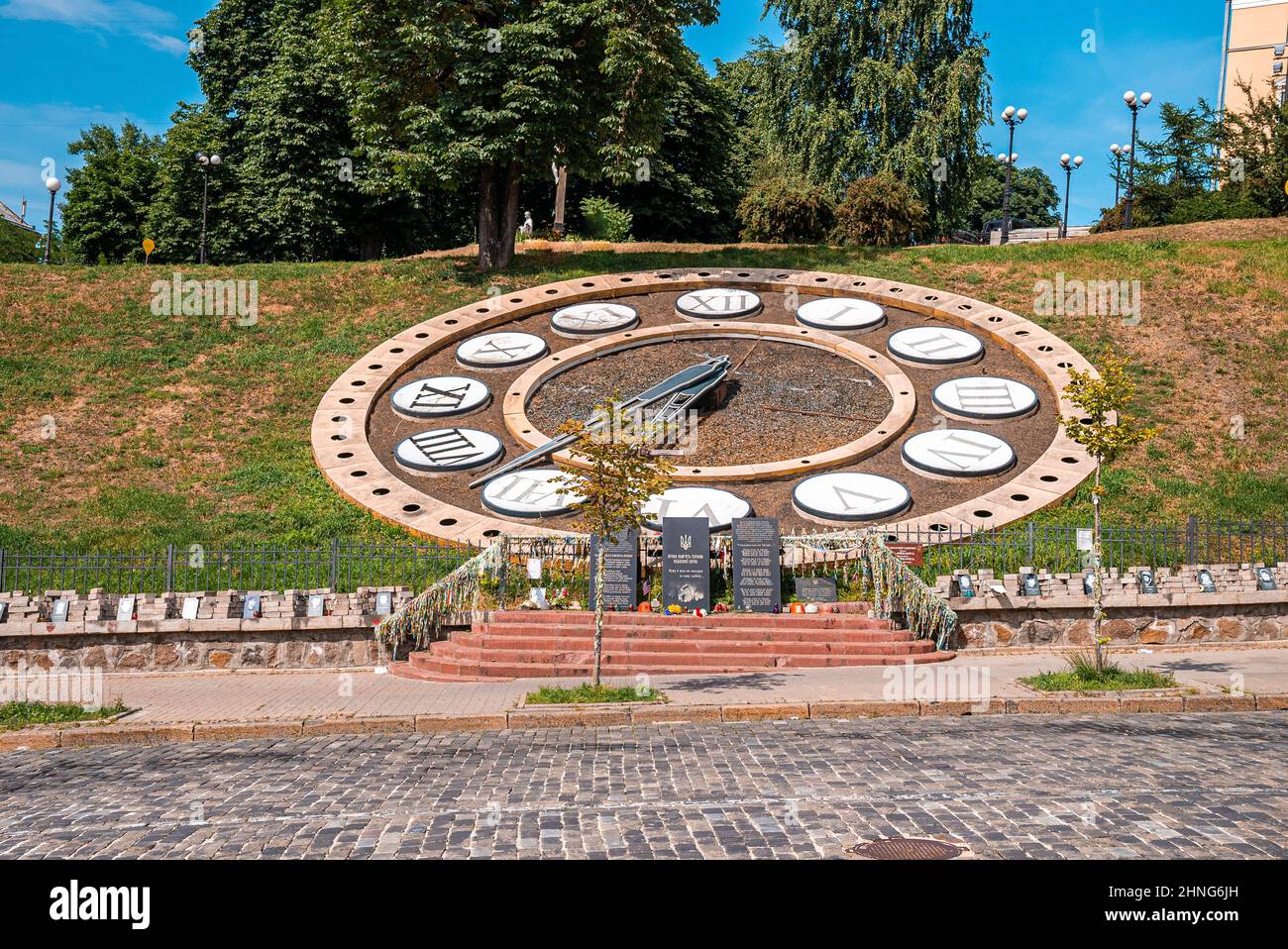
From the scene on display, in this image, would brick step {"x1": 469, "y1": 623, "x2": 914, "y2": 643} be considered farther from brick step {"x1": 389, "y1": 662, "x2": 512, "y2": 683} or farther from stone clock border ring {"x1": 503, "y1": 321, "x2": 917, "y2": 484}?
stone clock border ring {"x1": 503, "y1": 321, "x2": 917, "y2": 484}

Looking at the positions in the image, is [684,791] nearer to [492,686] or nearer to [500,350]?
[492,686]

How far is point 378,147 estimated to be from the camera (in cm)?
3400

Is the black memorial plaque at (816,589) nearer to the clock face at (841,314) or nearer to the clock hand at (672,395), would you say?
the clock hand at (672,395)

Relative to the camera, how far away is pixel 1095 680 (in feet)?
47.6

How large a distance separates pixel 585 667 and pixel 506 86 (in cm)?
2084

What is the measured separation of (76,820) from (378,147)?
28616 millimetres

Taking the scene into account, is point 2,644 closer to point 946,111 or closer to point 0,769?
point 0,769

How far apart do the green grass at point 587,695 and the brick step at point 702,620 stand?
10.0ft

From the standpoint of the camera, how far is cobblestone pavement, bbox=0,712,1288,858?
318 inches

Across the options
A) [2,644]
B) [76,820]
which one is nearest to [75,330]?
[2,644]

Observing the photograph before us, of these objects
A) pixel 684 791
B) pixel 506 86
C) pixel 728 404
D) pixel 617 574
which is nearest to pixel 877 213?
pixel 506 86

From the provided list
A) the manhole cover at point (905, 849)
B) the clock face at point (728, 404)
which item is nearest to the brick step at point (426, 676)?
the clock face at point (728, 404)

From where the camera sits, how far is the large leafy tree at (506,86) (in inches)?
1235

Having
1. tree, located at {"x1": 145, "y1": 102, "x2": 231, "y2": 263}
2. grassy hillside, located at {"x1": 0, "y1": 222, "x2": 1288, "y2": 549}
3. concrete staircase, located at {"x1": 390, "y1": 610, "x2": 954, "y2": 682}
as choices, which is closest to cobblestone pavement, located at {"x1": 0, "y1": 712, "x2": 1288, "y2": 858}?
concrete staircase, located at {"x1": 390, "y1": 610, "x2": 954, "y2": 682}
